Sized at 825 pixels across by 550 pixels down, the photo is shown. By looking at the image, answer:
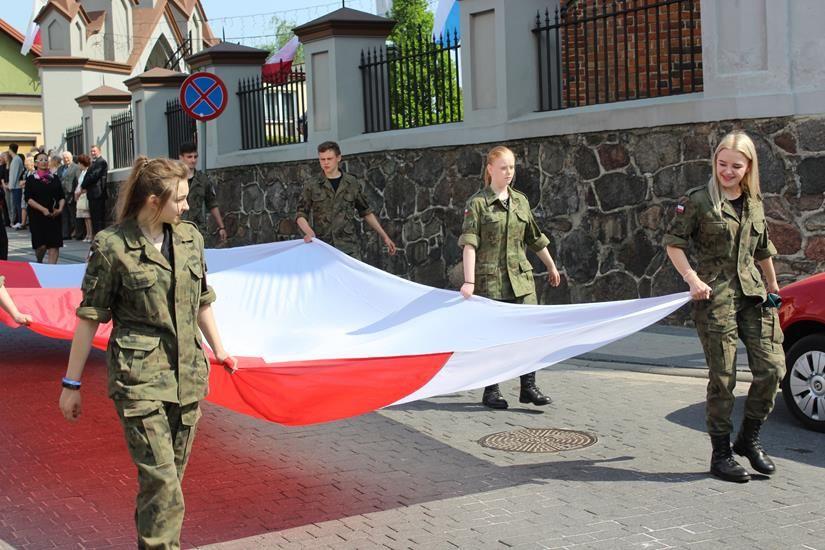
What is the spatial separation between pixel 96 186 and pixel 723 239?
A: 21.6 meters

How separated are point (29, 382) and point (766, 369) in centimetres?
661

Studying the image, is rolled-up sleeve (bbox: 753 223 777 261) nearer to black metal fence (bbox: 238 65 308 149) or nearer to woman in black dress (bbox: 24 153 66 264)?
woman in black dress (bbox: 24 153 66 264)

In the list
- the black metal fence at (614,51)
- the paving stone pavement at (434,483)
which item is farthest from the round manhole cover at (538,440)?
the black metal fence at (614,51)

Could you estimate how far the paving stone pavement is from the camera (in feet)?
18.3

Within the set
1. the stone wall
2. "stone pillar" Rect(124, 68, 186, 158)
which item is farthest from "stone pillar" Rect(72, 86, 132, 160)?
the stone wall

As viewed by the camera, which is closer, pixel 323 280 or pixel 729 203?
pixel 729 203

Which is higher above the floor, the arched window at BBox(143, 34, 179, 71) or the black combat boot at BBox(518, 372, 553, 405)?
the arched window at BBox(143, 34, 179, 71)

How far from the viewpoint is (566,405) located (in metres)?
8.62

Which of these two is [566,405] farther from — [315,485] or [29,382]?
[29,382]

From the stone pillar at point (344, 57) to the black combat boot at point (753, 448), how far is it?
12.3 meters

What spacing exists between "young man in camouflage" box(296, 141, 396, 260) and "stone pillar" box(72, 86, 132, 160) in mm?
20795

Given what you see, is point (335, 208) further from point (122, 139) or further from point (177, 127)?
point (122, 139)

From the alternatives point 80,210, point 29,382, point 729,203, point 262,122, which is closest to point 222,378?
point 729,203

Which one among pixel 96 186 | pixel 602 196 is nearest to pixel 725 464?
pixel 602 196
